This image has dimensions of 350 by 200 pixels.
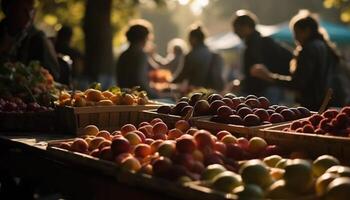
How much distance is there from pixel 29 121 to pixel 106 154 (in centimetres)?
166

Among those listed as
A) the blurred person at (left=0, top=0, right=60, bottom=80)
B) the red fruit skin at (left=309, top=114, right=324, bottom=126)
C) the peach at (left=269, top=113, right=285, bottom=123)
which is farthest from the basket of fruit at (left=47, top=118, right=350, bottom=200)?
the blurred person at (left=0, top=0, right=60, bottom=80)

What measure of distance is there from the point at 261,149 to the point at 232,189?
81 cm

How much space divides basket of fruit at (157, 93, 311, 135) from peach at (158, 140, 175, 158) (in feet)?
2.65

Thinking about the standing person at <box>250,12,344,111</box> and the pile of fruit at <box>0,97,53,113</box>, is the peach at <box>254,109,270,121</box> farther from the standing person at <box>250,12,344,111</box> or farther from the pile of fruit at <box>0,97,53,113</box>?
the standing person at <box>250,12,344,111</box>

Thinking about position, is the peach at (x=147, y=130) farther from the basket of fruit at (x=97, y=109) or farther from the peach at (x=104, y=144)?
the basket of fruit at (x=97, y=109)

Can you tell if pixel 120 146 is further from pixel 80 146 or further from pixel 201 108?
pixel 201 108

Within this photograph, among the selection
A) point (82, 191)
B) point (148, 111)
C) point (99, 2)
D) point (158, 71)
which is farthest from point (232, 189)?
point (99, 2)

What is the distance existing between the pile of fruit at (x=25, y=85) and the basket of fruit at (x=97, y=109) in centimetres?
41

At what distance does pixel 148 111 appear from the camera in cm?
451

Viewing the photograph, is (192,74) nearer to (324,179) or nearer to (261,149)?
(261,149)

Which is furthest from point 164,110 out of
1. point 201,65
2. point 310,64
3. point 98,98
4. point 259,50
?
point 201,65

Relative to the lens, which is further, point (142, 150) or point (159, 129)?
point (159, 129)

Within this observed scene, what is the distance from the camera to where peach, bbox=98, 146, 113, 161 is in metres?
3.14

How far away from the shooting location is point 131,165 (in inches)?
114
